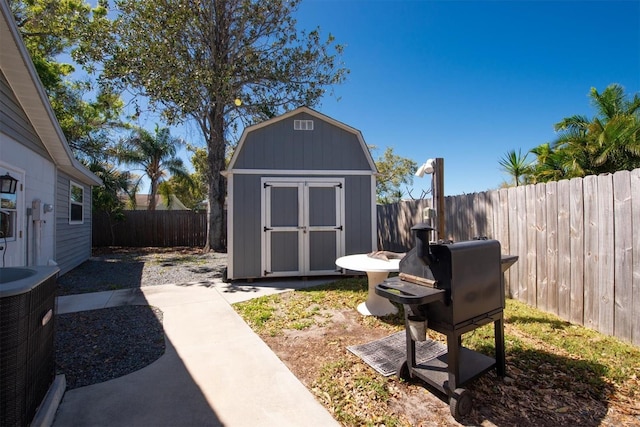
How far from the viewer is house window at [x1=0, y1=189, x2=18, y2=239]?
12.1 ft

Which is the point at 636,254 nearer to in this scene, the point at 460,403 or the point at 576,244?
the point at 576,244

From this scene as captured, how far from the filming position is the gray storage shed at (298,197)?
19.5 ft

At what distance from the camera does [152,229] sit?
13.1m

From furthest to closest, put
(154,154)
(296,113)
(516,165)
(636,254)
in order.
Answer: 1. (154,154)
2. (516,165)
3. (296,113)
4. (636,254)

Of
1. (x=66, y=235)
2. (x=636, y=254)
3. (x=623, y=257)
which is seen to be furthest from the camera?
(x=66, y=235)

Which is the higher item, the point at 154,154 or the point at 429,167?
the point at 154,154

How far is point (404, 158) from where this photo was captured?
22.1 m

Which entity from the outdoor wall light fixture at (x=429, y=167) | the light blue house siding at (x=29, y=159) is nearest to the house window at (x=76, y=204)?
the light blue house siding at (x=29, y=159)

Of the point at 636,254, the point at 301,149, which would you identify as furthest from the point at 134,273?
the point at 636,254

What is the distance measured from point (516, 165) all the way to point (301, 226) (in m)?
9.43

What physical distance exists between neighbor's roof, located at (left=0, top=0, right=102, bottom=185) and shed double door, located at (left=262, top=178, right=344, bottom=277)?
3577mm

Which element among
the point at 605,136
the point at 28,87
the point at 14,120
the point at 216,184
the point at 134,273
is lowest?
the point at 134,273

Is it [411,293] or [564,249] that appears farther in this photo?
[564,249]

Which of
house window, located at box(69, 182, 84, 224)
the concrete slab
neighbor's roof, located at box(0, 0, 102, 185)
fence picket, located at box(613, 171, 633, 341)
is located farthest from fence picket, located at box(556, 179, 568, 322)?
house window, located at box(69, 182, 84, 224)
